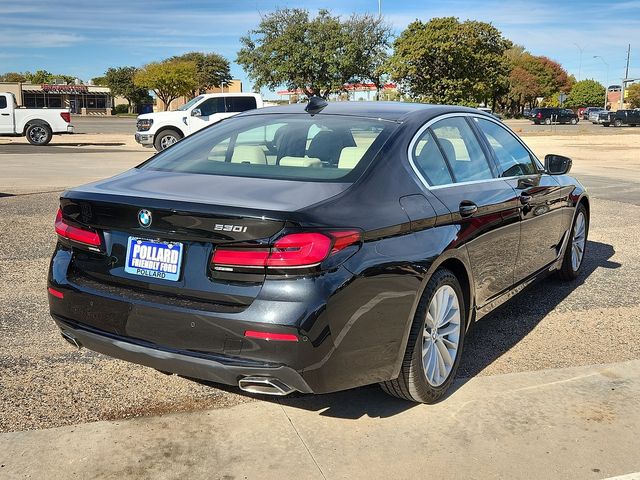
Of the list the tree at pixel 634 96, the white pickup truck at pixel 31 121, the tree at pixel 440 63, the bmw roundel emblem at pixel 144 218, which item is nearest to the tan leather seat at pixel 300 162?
the bmw roundel emblem at pixel 144 218

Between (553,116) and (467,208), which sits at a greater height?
(553,116)

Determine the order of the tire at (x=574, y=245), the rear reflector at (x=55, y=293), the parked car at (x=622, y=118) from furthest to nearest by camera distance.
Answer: the parked car at (x=622, y=118) < the tire at (x=574, y=245) < the rear reflector at (x=55, y=293)

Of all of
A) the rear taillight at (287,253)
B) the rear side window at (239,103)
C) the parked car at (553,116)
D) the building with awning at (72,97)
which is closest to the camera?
the rear taillight at (287,253)

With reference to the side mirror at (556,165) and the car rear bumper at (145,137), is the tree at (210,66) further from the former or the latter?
the side mirror at (556,165)

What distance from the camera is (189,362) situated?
9.86 feet

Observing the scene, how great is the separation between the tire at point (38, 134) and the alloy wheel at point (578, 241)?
22.1 meters

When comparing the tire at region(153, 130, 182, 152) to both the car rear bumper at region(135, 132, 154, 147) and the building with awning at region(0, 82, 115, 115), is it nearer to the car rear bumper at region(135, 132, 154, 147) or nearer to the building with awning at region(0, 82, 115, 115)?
the car rear bumper at region(135, 132, 154, 147)

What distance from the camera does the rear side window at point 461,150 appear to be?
4.12 m

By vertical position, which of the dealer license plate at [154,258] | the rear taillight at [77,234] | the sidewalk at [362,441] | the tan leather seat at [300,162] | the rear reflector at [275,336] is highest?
the tan leather seat at [300,162]

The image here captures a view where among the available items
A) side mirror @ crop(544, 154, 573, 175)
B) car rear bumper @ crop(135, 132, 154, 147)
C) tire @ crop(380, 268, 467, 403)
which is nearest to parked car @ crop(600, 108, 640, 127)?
car rear bumper @ crop(135, 132, 154, 147)

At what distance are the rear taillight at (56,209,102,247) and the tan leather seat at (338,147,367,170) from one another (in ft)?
4.18

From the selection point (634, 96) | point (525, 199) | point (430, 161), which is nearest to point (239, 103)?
point (525, 199)

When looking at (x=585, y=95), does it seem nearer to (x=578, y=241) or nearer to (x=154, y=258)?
(x=578, y=241)

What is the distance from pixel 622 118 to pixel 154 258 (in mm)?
61529
